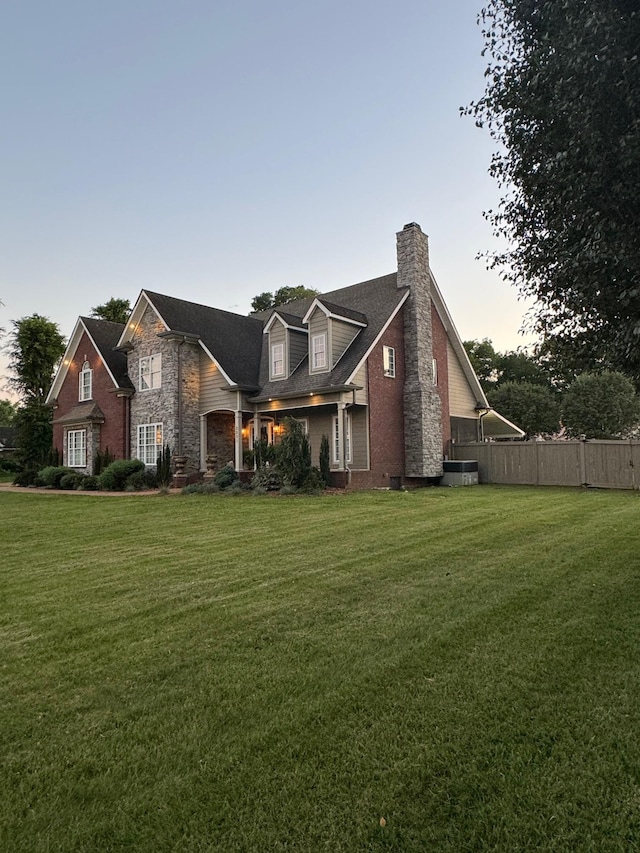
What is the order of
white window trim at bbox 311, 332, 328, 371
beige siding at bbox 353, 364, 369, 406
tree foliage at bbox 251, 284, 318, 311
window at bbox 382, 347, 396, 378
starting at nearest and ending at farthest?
beige siding at bbox 353, 364, 369, 406 → white window trim at bbox 311, 332, 328, 371 → window at bbox 382, 347, 396, 378 → tree foliage at bbox 251, 284, 318, 311

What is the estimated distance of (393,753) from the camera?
8.50 feet

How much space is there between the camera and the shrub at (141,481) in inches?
793

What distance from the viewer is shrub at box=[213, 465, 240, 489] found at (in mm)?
18312

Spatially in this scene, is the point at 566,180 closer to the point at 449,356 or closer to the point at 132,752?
the point at 132,752

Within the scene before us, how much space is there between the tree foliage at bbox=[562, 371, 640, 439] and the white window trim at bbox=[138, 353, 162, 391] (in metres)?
29.7

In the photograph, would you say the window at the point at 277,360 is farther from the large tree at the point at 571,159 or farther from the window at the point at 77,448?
the large tree at the point at 571,159

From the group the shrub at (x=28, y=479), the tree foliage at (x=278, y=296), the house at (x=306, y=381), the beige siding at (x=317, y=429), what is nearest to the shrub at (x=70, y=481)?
the house at (x=306, y=381)

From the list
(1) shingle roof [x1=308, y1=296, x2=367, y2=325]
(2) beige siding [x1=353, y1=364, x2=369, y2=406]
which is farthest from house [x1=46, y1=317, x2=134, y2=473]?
(2) beige siding [x1=353, y1=364, x2=369, y2=406]

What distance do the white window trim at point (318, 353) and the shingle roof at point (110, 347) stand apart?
9.18 meters

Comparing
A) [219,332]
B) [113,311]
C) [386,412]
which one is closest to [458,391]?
[386,412]

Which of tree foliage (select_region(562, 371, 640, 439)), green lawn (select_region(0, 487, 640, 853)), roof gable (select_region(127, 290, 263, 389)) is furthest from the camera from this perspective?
tree foliage (select_region(562, 371, 640, 439))

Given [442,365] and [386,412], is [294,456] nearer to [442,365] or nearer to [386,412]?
[386,412]

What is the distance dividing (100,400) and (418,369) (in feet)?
49.6

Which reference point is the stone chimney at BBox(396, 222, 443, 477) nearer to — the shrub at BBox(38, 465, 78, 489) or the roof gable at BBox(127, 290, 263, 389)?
the roof gable at BBox(127, 290, 263, 389)
